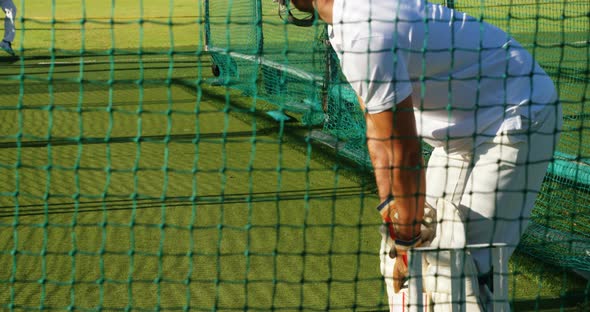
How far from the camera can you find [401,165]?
83.0 inches

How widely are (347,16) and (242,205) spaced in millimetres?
2761

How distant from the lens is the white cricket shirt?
6.62ft

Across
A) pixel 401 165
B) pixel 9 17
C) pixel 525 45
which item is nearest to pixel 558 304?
pixel 525 45

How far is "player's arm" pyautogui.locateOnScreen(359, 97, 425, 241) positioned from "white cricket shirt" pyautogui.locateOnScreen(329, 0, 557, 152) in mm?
49

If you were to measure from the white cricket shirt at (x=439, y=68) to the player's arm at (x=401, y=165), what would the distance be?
5cm

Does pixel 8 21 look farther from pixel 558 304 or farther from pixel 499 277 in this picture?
pixel 499 277

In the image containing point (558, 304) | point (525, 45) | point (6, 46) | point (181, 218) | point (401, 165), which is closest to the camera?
point (401, 165)

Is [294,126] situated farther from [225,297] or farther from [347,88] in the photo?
[225,297]

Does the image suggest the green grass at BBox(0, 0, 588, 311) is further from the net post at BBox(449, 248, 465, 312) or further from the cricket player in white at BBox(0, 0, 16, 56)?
the cricket player in white at BBox(0, 0, 16, 56)

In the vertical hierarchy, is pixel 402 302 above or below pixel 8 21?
below

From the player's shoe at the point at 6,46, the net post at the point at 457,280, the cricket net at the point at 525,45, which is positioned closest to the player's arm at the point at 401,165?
the net post at the point at 457,280

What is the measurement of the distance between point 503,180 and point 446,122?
0.77 ft

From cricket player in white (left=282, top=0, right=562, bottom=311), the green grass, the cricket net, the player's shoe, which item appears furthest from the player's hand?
the player's shoe

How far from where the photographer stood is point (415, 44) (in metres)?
2.09
